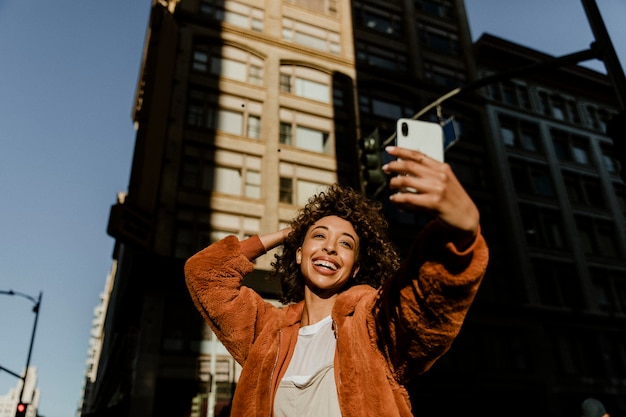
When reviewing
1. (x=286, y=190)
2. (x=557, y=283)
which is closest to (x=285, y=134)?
(x=286, y=190)

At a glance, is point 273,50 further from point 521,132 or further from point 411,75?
point 521,132

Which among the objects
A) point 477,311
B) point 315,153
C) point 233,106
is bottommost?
point 477,311

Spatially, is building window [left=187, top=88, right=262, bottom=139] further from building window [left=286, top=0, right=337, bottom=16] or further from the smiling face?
the smiling face

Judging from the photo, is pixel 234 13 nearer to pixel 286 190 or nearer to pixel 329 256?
pixel 286 190

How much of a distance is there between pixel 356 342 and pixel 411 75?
29.3 m

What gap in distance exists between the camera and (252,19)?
2650cm

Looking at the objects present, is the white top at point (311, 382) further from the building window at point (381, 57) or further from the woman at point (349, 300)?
the building window at point (381, 57)

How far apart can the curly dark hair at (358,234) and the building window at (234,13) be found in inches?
983

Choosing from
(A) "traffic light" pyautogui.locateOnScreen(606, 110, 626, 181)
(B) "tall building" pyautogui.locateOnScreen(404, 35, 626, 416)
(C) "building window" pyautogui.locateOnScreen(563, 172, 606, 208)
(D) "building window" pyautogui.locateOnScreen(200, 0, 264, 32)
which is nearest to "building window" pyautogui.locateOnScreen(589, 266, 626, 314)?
(B) "tall building" pyautogui.locateOnScreen(404, 35, 626, 416)

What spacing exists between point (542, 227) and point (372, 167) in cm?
2491

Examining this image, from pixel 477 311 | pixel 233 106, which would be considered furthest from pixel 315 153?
pixel 477 311

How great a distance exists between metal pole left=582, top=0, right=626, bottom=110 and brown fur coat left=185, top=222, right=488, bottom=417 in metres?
4.35

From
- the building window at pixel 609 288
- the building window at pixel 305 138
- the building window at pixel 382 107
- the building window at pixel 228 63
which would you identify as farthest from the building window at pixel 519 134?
the building window at pixel 228 63

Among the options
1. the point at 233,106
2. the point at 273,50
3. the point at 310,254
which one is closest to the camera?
the point at 310,254
